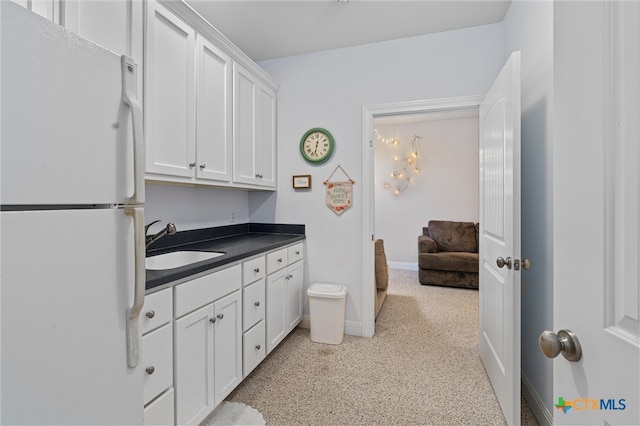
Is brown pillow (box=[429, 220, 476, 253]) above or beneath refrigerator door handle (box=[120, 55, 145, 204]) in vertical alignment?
beneath

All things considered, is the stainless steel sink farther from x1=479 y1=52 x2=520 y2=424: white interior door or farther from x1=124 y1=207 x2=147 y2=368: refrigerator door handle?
x1=479 y1=52 x2=520 y2=424: white interior door

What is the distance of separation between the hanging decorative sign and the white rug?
169 centimetres

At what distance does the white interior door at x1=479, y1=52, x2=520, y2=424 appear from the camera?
1554mm

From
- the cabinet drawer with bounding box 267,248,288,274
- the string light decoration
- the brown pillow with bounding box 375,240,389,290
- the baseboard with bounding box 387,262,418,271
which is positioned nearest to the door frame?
the brown pillow with bounding box 375,240,389,290

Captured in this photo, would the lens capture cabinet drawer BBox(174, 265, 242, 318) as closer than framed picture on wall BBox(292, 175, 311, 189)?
Yes

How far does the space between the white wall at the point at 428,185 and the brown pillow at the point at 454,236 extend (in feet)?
2.05

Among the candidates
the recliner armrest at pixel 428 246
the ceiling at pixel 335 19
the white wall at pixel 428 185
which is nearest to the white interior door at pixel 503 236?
the ceiling at pixel 335 19

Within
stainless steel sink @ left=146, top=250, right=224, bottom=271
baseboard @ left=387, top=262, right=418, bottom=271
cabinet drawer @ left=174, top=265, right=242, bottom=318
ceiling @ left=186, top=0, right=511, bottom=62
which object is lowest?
baseboard @ left=387, top=262, right=418, bottom=271

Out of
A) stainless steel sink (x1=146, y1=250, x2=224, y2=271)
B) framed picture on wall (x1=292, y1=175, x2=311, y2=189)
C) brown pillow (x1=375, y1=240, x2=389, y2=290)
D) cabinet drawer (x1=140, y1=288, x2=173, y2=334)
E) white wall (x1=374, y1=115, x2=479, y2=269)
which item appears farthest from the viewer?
white wall (x1=374, y1=115, x2=479, y2=269)

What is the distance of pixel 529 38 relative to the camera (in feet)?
5.93

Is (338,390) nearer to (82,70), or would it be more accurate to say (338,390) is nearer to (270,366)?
(270,366)

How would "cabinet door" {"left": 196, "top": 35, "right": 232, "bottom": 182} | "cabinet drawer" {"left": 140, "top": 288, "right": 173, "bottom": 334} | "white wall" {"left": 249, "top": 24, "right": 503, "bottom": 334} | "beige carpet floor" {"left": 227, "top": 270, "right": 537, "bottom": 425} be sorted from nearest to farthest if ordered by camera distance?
"cabinet drawer" {"left": 140, "top": 288, "right": 173, "bottom": 334}, "beige carpet floor" {"left": 227, "top": 270, "right": 537, "bottom": 425}, "cabinet door" {"left": 196, "top": 35, "right": 232, "bottom": 182}, "white wall" {"left": 249, "top": 24, "right": 503, "bottom": 334}

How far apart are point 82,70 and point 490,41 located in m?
2.83

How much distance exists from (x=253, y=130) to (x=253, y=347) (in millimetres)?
1761
